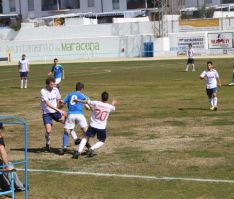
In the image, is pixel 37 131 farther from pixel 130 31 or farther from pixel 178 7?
pixel 178 7

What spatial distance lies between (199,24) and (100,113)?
68.1 m

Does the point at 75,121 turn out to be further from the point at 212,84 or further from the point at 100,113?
the point at 212,84

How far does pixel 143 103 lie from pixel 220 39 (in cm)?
4750

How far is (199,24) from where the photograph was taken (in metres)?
82.0

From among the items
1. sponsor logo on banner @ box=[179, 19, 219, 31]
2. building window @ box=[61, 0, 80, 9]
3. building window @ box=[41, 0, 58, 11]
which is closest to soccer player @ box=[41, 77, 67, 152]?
sponsor logo on banner @ box=[179, 19, 219, 31]

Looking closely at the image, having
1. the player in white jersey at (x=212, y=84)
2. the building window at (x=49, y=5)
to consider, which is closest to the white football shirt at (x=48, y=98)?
the player in white jersey at (x=212, y=84)

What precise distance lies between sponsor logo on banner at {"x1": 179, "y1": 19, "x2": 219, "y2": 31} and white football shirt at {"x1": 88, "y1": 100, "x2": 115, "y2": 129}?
6729 centimetres

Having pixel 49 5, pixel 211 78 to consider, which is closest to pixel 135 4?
pixel 49 5

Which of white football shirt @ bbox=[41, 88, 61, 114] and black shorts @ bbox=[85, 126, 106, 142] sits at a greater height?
white football shirt @ bbox=[41, 88, 61, 114]

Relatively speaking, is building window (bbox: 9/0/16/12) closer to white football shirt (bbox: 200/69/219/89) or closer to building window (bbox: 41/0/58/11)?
building window (bbox: 41/0/58/11)

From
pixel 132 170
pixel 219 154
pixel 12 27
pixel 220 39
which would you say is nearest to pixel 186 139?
pixel 219 154

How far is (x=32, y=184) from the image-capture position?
43.0 ft

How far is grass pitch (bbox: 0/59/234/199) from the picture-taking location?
12.4 meters

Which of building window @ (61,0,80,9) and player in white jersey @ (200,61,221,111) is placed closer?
player in white jersey @ (200,61,221,111)
